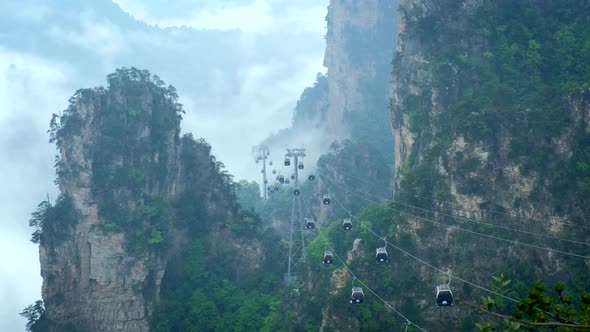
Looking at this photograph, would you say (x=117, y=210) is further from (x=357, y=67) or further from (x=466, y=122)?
(x=357, y=67)

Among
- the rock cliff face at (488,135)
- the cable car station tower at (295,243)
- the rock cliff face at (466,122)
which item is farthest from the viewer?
the cable car station tower at (295,243)

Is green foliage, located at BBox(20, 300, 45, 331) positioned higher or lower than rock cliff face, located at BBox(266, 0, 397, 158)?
lower

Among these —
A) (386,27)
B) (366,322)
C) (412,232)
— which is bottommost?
(366,322)

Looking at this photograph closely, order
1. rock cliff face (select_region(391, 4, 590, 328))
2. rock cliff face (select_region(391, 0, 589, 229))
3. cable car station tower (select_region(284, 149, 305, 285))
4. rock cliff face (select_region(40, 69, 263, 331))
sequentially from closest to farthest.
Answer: rock cliff face (select_region(391, 4, 590, 328))
rock cliff face (select_region(391, 0, 589, 229))
rock cliff face (select_region(40, 69, 263, 331))
cable car station tower (select_region(284, 149, 305, 285))

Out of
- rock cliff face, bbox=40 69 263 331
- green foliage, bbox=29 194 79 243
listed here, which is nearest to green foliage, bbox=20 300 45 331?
rock cliff face, bbox=40 69 263 331

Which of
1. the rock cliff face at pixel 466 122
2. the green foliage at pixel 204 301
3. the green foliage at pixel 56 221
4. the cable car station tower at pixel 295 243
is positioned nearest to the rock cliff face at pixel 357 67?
the cable car station tower at pixel 295 243

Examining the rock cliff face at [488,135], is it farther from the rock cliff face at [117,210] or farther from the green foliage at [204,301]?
the rock cliff face at [117,210]

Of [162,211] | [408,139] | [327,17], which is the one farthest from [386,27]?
[162,211]

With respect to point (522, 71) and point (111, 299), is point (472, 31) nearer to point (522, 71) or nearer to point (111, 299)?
point (522, 71)

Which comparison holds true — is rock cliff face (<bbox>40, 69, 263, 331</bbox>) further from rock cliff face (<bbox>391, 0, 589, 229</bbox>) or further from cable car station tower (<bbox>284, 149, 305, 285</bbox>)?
rock cliff face (<bbox>391, 0, 589, 229</bbox>)
